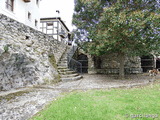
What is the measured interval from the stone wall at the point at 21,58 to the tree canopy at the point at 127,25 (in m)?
3.03

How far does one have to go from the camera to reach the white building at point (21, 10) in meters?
8.46

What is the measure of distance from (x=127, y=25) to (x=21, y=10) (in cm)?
902

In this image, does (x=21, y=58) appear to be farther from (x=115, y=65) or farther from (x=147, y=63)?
(x=147, y=63)

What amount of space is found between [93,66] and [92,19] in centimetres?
513

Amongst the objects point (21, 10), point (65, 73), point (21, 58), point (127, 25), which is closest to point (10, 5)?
point (21, 10)

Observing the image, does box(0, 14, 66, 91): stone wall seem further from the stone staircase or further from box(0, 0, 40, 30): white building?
box(0, 0, 40, 30): white building

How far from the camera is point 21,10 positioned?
389 inches

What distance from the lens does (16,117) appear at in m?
2.33

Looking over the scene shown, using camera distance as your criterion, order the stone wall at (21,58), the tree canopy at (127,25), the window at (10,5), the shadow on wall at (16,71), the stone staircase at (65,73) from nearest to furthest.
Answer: the shadow on wall at (16,71) < the stone wall at (21,58) < the tree canopy at (127,25) < the stone staircase at (65,73) < the window at (10,5)

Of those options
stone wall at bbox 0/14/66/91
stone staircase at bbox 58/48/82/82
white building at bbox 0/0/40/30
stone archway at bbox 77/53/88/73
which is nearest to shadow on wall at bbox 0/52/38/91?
stone wall at bbox 0/14/66/91

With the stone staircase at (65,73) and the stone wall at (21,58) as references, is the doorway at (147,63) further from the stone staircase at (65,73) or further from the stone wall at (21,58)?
the stone wall at (21,58)

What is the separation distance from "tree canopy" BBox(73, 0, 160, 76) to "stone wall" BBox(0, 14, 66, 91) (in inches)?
119

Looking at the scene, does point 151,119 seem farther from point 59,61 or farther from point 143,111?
point 59,61

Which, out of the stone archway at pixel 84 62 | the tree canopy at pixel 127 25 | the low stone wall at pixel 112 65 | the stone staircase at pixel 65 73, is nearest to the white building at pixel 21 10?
the stone staircase at pixel 65 73
